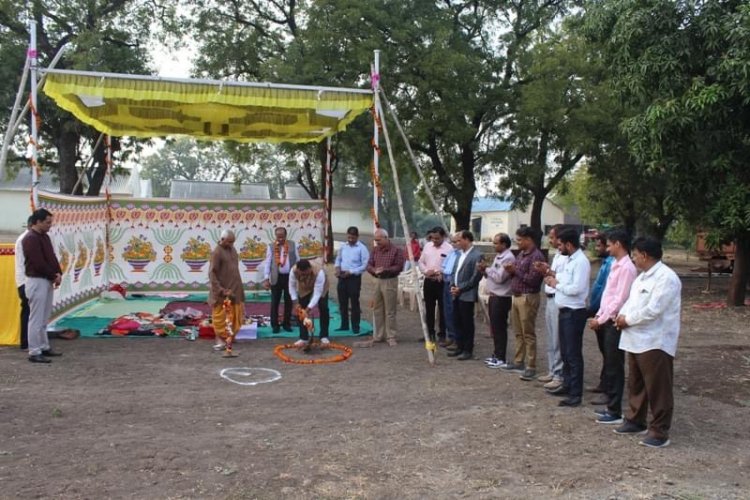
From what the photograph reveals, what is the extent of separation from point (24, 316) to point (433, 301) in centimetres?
525

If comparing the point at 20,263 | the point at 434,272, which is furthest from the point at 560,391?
the point at 20,263

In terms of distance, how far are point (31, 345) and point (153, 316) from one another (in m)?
2.70

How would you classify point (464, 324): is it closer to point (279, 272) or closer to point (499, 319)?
point (499, 319)

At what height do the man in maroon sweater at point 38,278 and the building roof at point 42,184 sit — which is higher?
the building roof at point 42,184

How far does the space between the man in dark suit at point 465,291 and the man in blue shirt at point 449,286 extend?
0.39ft

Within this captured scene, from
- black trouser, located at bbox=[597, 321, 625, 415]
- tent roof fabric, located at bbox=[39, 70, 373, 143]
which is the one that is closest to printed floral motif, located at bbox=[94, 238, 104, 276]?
tent roof fabric, located at bbox=[39, 70, 373, 143]

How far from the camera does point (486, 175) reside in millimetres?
20672

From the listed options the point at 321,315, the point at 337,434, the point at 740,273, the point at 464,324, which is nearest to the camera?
the point at 337,434

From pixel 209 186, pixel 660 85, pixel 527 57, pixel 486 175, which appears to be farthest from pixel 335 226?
pixel 660 85

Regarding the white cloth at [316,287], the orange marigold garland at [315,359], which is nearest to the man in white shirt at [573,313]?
the orange marigold garland at [315,359]

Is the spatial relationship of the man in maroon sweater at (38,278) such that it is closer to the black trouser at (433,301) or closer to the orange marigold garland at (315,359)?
the orange marigold garland at (315,359)

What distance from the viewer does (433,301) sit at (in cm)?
880

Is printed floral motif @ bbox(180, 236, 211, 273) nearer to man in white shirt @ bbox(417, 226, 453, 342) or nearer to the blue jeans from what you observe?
man in white shirt @ bbox(417, 226, 453, 342)

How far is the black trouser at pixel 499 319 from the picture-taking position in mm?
7012
